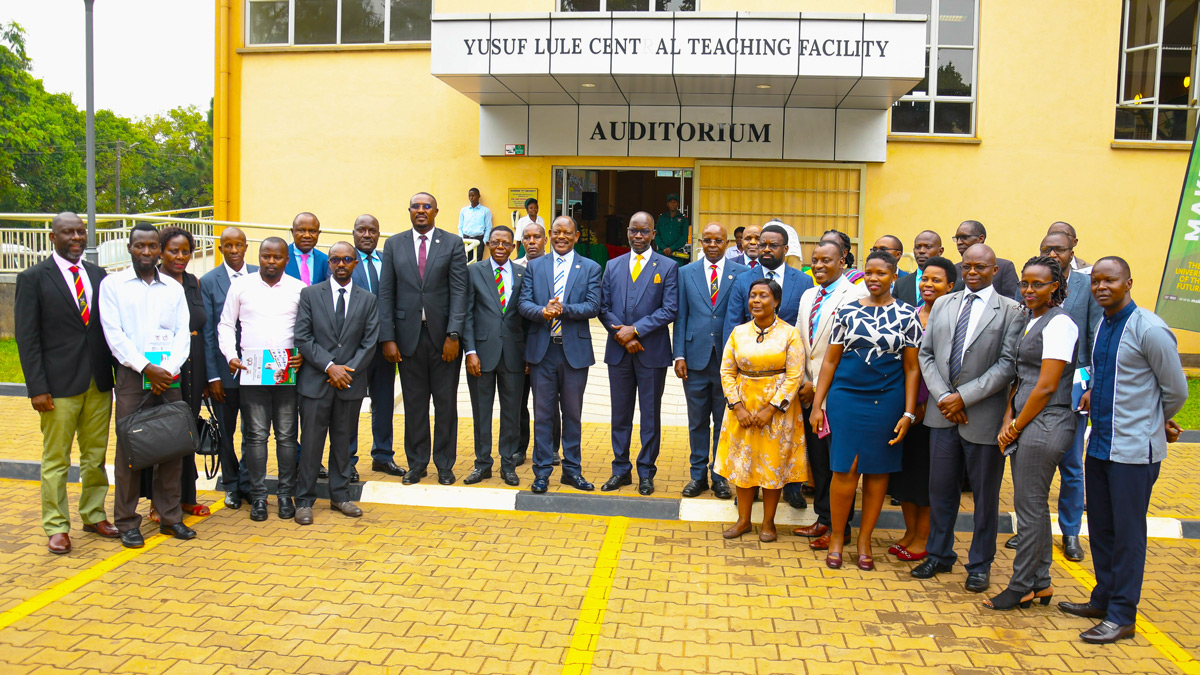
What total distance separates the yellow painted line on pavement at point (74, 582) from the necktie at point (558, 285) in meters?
3.06

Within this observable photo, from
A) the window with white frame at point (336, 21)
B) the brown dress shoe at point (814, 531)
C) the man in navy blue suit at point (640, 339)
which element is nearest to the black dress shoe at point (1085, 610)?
the brown dress shoe at point (814, 531)

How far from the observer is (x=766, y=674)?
411cm

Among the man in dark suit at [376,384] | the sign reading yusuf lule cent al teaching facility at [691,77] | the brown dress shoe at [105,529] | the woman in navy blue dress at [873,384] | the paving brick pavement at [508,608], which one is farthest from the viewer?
the sign reading yusuf lule cent al teaching facility at [691,77]

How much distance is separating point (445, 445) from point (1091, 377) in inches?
185

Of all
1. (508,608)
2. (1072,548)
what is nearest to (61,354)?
(508,608)

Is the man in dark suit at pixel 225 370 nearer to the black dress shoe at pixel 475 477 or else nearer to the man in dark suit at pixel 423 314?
the man in dark suit at pixel 423 314

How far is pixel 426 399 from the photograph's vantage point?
281 inches

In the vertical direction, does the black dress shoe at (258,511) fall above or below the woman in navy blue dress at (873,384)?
below

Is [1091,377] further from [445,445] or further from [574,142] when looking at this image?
[574,142]

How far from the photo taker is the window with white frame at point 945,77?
14914mm

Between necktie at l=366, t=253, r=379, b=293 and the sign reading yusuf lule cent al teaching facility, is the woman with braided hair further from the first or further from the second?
the sign reading yusuf lule cent al teaching facility

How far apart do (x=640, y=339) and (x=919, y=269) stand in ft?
7.96

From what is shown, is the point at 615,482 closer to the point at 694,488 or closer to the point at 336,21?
the point at 694,488

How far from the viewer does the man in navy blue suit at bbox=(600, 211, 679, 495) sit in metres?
6.96
